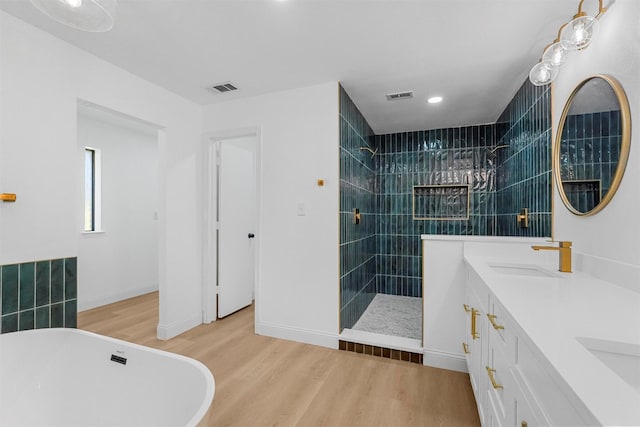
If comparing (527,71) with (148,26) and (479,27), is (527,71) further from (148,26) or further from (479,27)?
(148,26)

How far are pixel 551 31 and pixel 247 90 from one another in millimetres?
2425

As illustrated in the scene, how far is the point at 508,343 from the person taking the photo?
3.28 ft

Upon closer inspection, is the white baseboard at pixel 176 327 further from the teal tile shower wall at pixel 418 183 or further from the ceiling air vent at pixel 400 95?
the ceiling air vent at pixel 400 95

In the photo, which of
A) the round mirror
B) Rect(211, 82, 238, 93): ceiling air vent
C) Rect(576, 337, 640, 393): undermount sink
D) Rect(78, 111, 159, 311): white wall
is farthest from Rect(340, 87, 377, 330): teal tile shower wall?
Rect(78, 111, 159, 311): white wall

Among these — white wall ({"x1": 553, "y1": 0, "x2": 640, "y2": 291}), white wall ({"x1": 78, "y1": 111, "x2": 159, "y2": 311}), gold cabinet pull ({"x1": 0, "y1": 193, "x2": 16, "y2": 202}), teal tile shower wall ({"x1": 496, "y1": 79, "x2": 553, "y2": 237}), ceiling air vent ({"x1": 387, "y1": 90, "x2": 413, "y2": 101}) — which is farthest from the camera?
white wall ({"x1": 78, "y1": 111, "x2": 159, "y2": 311})

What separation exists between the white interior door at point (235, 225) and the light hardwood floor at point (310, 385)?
0.56m

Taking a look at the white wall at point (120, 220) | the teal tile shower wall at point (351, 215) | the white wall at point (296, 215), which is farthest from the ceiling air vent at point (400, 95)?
the white wall at point (120, 220)

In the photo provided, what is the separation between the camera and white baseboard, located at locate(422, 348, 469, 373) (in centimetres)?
220

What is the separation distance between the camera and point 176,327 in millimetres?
Result: 2836

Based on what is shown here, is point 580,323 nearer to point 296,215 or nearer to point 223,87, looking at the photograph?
point 296,215

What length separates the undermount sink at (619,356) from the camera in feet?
2.36

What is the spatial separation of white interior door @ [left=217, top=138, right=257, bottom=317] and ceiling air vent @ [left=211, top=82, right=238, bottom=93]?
0.60 meters

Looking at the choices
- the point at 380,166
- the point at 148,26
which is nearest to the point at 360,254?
the point at 380,166

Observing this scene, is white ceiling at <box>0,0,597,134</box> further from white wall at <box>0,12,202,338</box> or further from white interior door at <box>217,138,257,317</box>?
white interior door at <box>217,138,257,317</box>
